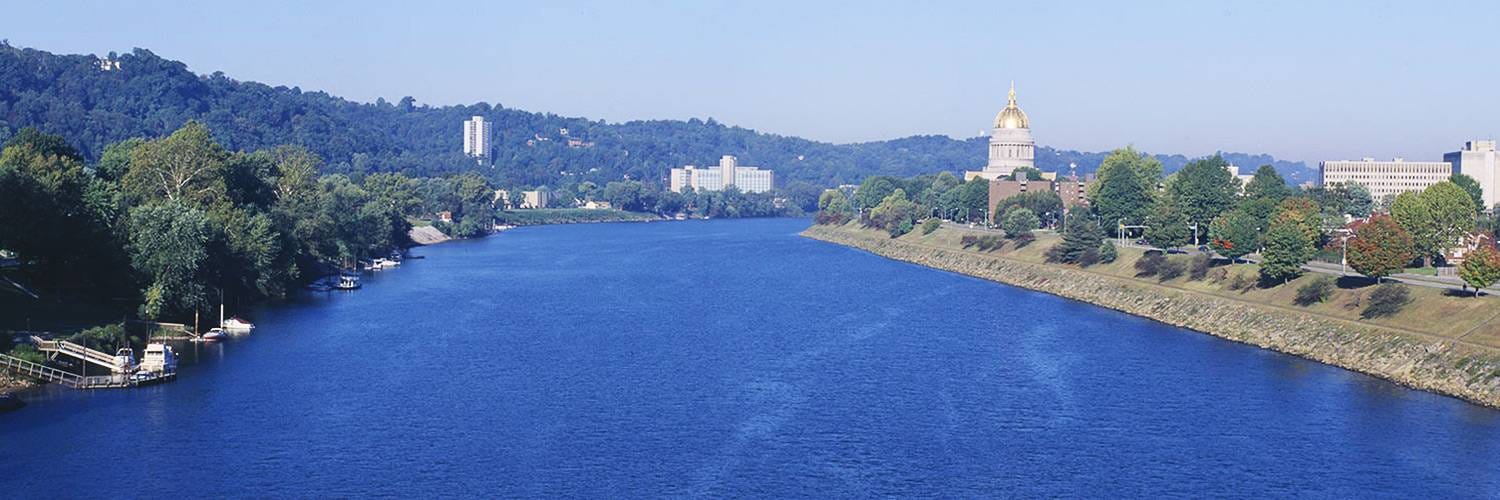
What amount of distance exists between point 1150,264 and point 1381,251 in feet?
63.3

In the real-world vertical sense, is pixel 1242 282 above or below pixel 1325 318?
above

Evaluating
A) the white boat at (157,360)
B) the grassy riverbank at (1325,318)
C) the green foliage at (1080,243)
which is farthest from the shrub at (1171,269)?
the white boat at (157,360)

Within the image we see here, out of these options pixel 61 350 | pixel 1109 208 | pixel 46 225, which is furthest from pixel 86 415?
pixel 1109 208

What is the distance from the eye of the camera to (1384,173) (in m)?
168

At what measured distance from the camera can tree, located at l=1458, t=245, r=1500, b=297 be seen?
50688mm

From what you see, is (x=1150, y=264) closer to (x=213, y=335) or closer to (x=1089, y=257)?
(x=1089, y=257)

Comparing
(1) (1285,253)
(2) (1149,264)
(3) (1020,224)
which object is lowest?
(2) (1149,264)

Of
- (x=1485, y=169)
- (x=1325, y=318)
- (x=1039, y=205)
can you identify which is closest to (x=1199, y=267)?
(x=1325, y=318)

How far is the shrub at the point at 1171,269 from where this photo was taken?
72625 millimetres

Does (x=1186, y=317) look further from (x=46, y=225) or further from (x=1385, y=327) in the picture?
(x=46, y=225)

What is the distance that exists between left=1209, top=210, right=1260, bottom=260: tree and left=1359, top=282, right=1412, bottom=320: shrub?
15579 millimetres

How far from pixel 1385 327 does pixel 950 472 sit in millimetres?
23802

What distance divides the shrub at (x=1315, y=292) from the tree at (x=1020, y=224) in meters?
41.8

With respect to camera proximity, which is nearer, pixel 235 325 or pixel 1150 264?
pixel 235 325
